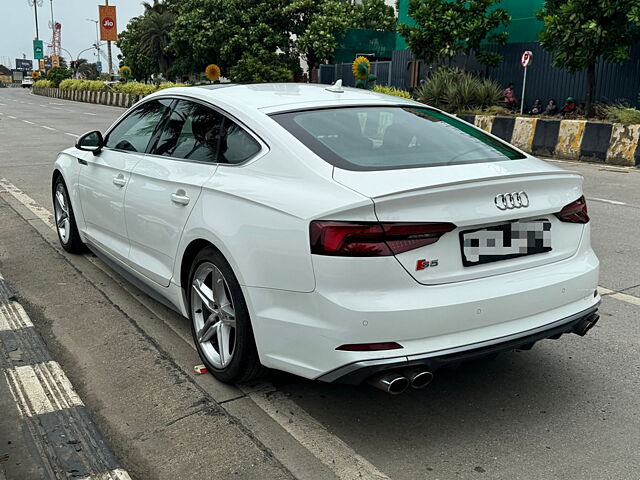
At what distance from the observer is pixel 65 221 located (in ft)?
20.0

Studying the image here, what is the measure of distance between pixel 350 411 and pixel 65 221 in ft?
12.5

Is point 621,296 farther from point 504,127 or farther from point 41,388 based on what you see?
point 504,127

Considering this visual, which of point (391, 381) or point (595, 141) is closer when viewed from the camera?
point (391, 381)

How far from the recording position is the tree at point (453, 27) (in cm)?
2067

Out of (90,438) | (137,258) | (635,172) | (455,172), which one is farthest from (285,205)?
(635,172)

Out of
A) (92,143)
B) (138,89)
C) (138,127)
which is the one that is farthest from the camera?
(138,89)

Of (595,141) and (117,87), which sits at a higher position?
(117,87)

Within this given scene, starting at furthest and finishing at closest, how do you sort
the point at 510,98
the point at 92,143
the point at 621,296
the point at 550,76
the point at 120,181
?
the point at 510,98, the point at 550,76, the point at 92,143, the point at 621,296, the point at 120,181

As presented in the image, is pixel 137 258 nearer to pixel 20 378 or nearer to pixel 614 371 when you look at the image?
pixel 20 378

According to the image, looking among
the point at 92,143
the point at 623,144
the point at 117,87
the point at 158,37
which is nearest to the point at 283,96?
the point at 92,143

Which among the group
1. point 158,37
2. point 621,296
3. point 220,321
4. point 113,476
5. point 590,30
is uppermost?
point 158,37

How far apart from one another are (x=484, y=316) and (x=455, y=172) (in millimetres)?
631

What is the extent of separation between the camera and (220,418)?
3.23m

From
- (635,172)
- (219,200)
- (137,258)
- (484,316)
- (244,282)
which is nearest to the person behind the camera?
(484,316)
